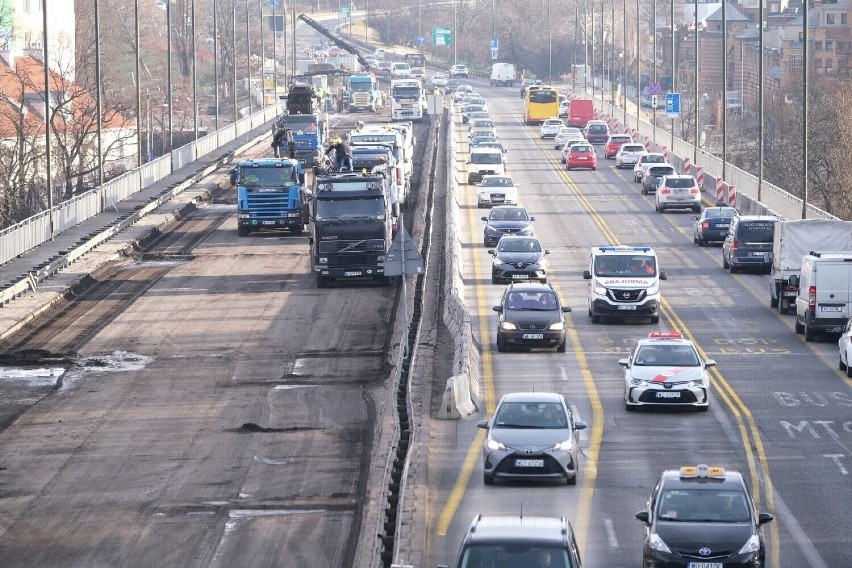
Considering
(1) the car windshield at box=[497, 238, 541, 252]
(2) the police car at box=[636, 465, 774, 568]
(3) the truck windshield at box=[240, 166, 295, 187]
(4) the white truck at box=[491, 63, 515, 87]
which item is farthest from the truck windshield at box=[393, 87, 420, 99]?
(2) the police car at box=[636, 465, 774, 568]

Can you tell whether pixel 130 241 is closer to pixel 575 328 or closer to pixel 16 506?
pixel 575 328

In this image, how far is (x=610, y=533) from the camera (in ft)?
76.4

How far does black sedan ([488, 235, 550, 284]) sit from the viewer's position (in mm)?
48688

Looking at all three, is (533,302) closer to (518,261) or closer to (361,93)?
(518,261)

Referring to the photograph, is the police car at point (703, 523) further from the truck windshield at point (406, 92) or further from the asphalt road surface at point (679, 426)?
the truck windshield at point (406, 92)

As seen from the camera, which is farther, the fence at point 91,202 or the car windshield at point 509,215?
the car windshield at point 509,215

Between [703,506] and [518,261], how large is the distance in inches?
1124

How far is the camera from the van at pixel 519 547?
17469 millimetres

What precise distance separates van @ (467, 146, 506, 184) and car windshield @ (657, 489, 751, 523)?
58.2 metres

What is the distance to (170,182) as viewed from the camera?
258ft

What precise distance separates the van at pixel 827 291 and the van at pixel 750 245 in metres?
10.7

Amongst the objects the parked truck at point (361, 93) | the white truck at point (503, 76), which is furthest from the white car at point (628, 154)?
the white truck at point (503, 76)

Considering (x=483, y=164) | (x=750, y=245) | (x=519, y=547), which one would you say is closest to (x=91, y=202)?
(x=483, y=164)

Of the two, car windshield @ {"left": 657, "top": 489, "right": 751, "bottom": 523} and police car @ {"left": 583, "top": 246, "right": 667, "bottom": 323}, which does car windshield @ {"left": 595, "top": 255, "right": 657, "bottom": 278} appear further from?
car windshield @ {"left": 657, "top": 489, "right": 751, "bottom": 523}
